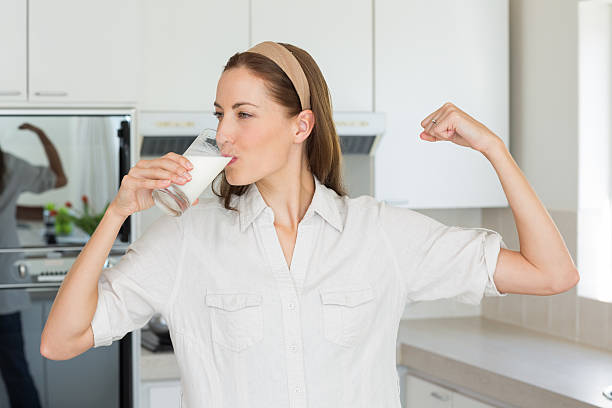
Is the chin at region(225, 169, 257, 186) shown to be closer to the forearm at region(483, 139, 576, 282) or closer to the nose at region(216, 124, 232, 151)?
the nose at region(216, 124, 232, 151)

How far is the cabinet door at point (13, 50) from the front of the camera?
105 inches

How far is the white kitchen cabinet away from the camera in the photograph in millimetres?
3191

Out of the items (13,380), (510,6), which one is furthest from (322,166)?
(510,6)

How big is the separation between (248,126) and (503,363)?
167 centimetres

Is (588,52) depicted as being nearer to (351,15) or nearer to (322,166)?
(351,15)

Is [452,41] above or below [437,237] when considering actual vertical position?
above

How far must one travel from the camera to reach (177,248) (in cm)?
146

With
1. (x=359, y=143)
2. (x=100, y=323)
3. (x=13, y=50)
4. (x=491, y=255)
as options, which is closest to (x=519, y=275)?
(x=491, y=255)

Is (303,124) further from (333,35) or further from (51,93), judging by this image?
(333,35)

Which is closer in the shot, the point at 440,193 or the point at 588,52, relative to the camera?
the point at 588,52

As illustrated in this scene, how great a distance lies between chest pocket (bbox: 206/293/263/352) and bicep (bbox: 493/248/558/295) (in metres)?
0.48

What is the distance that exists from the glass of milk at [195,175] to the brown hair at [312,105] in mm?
188

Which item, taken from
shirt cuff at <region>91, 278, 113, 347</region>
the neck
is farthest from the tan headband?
shirt cuff at <region>91, 278, 113, 347</region>

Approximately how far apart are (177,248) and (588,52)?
2.14 meters
